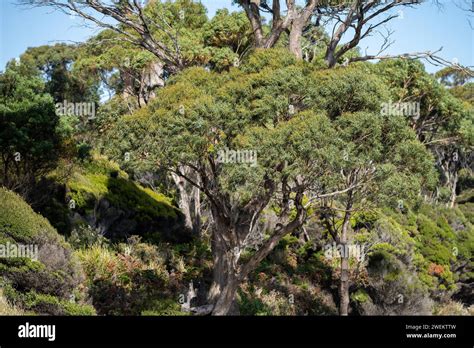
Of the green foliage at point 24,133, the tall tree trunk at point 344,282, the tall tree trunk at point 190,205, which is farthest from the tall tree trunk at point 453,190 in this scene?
the green foliage at point 24,133

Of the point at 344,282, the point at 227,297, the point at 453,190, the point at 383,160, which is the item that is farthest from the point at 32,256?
the point at 453,190

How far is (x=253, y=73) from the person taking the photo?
1492 centimetres

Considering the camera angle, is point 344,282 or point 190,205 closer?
point 344,282

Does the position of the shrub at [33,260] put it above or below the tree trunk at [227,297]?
above

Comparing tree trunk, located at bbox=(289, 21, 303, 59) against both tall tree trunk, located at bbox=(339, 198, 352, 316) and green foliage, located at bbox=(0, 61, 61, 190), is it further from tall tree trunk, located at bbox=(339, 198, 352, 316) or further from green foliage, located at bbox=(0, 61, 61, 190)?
green foliage, located at bbox=(0, 61, 61, 190)

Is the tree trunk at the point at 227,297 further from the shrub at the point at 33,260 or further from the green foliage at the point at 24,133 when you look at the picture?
the green foliage at the point at 24,133

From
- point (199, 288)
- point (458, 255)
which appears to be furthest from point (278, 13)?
point (458, 255)

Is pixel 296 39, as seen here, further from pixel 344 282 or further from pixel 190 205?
pixel 190 205

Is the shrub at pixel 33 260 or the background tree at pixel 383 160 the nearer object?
the shrub at pixel 33 260

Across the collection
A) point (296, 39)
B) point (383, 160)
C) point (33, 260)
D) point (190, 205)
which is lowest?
point (33, 260)

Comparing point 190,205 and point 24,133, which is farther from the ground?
point 24,133

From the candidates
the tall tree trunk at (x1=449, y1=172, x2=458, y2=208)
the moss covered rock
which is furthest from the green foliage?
the tall tree trunk at (x1=449, y1=172, x2=458, y2=208)

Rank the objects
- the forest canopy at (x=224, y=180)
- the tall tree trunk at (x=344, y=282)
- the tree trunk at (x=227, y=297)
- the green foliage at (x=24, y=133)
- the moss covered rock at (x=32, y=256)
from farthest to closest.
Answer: the tall tree trunk at (x=344, y=282) < the green foliage at (x=24, y=133) < the tree trunk at (x=227, y=297) < the forest canopy at (x=224, y=180) < the moss covered rock at (x=32, y=256)
